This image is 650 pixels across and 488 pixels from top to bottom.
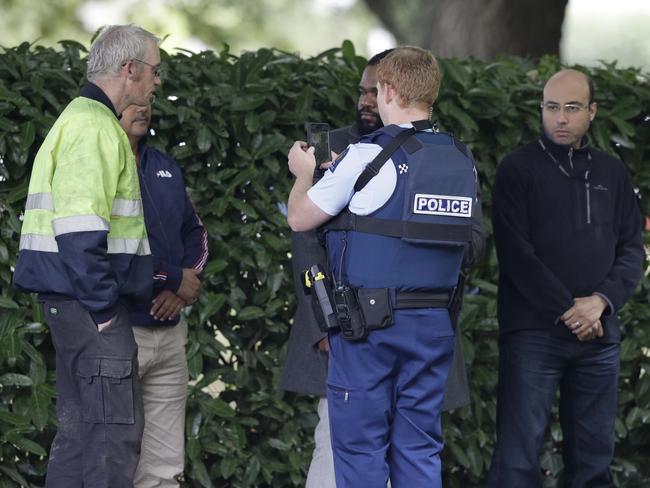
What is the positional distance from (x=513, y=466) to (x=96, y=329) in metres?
2.34

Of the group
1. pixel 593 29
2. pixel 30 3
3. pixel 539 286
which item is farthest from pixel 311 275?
pixel 593 29

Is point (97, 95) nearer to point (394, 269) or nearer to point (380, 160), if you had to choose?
point (380, 160)

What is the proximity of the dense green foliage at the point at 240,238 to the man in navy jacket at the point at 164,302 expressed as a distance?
0.54m

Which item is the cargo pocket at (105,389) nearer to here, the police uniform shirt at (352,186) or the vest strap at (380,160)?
the police uniform shirt at (352,186)

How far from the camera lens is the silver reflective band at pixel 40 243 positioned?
4395 mm

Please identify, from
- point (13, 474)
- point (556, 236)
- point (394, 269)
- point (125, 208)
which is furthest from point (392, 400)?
point (13, 474)

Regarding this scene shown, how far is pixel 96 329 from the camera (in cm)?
440

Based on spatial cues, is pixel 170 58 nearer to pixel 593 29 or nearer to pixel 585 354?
pixel 585 354

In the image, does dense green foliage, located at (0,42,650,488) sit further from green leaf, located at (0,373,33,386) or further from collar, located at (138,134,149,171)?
collar, located at (138,134,149,171)

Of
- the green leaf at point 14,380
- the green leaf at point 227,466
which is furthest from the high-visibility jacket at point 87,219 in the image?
the green leaf at point 227,466

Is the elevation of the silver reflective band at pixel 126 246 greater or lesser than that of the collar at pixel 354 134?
lesser

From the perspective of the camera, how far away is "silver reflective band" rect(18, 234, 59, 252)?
14.4ft

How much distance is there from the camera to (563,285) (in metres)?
5.55

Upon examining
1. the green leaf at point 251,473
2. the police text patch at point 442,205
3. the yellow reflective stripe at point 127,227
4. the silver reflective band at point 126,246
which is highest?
the police text patch at point 442,205
